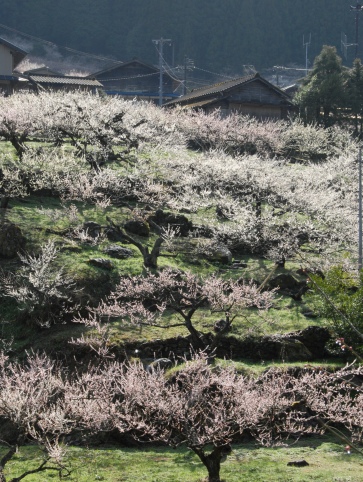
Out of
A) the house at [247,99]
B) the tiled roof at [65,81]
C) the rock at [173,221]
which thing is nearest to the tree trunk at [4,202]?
the rock at [173,221]

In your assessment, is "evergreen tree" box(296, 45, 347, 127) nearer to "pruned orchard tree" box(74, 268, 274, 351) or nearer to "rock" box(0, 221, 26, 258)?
"pruned orchard tree" box(74, 268, 274, 351)

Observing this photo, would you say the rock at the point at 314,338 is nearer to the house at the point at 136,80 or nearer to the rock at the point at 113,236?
the rock at the point at 113,236

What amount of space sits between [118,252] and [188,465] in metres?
13.0

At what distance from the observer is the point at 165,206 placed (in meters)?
35.6

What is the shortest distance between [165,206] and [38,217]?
778cm

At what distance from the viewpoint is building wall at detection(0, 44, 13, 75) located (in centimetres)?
5353

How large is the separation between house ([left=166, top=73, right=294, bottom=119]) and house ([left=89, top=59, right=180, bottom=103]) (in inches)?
558

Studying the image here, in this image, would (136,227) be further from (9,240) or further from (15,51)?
(15,51)

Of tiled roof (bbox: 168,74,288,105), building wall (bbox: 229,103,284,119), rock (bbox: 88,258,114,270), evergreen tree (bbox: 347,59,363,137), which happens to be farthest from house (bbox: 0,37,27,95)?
rock (bbox: 88,258,114,270)

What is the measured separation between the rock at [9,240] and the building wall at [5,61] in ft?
102

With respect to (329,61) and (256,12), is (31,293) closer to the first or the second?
(329,61)

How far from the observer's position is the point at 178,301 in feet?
83.3

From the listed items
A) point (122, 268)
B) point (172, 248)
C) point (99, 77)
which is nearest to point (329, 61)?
point (99, 77)

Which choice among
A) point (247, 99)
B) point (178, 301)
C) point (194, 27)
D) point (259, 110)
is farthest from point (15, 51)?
point (194, 27)
